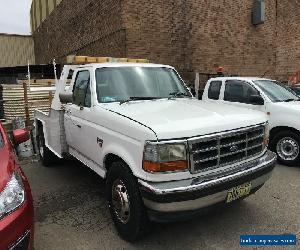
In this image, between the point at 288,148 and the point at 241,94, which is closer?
the point at 288,148

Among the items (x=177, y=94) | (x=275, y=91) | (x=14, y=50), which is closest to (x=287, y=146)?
(x=275, y=91)

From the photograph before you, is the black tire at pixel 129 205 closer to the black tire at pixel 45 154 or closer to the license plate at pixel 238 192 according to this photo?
the license plate at pixel 238 192

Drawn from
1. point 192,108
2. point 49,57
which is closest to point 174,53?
point 192,108

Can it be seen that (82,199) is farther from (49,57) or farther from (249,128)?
(49,57)

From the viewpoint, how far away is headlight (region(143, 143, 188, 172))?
3086 millimetres

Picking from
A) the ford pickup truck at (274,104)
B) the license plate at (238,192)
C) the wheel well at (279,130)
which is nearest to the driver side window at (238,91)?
the ford pickup truck at (274,104)

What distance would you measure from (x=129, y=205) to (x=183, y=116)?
1.11 metres

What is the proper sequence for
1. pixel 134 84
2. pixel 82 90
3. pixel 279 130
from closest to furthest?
pixel 134 84, pixel 82 90, pixel 279 130

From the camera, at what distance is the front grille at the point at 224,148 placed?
10.5 feet

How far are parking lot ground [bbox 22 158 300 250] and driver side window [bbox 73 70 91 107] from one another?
1.47 m

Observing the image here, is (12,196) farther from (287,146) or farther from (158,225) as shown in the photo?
(287,146)

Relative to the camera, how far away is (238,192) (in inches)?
137

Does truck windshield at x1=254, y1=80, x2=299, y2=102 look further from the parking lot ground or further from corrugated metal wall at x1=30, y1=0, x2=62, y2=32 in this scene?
corrugated metal wall at x1=30, y1=0, x2=62, y2=32

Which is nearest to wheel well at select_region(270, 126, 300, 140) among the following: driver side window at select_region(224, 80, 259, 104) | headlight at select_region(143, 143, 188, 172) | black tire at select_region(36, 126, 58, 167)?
driver side window at select_region(224, 80, 259, 104)
